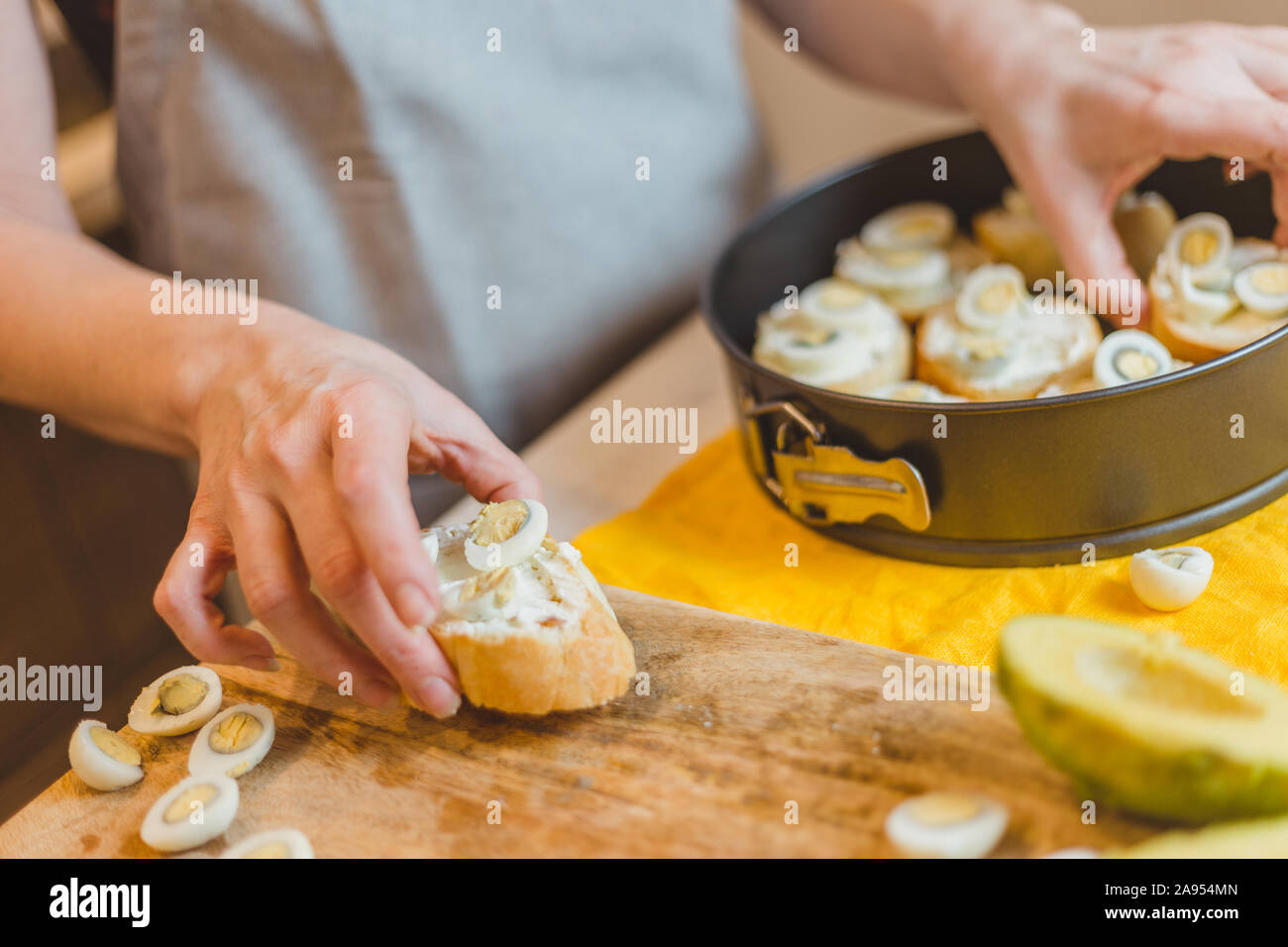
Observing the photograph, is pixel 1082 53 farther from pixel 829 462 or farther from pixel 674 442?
pixel 674 442

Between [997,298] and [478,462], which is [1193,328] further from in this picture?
[478,462]

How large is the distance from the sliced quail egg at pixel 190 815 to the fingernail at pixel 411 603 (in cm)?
32

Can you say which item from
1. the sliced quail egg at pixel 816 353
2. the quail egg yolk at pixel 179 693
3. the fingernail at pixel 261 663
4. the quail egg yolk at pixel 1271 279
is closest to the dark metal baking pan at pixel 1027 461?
the sliced quail egg at pixel 816 353

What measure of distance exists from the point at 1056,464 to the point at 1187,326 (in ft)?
1.39

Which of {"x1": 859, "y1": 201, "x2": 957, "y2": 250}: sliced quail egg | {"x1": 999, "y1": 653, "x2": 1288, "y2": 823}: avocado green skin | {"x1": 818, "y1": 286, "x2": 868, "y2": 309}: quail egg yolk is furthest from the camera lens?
{"x1": 859, "y1": 201, "x2": 957, "y2": 250}: sliced quail egg

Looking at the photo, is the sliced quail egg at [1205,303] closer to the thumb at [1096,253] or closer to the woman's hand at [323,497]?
the thumb at [1096,253]

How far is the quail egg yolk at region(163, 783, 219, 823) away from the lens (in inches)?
44.9

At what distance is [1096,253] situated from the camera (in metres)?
1.53

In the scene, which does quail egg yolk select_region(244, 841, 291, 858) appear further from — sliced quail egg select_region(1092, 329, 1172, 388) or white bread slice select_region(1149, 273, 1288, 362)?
white bread slice select_region(1149, 273, 1288, 362)

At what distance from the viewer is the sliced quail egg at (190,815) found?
1123mm

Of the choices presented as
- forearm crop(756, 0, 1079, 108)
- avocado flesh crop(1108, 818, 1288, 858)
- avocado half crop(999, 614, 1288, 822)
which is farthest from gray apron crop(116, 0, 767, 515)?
avocado flesh crop(1108, 818, 1288, 858)

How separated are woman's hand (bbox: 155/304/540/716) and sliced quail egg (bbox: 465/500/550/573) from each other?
7cm

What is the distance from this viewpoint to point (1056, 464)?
1.26 metres

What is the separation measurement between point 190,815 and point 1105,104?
4.90 ft
